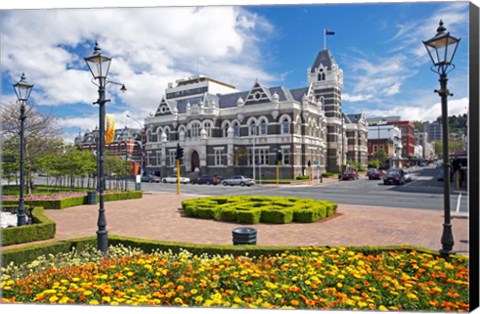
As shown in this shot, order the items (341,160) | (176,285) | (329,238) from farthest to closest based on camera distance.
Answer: (341,160) → (329,238) → (176,285)

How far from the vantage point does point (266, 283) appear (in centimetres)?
565

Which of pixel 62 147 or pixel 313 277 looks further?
pixel 62 147

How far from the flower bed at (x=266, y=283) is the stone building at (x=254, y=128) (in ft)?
100

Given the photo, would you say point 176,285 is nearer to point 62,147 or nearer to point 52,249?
point 52,249

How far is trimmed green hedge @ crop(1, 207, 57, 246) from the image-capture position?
31.2 ft

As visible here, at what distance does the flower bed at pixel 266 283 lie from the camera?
551 cm

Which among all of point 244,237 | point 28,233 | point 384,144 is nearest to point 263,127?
point 384,144


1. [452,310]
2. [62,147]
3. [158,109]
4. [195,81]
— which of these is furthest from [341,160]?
[452,310]

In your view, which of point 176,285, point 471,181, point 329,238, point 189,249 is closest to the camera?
point 176,285

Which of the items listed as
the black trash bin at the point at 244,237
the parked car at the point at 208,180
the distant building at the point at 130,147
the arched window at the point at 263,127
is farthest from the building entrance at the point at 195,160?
the black trash bin at the point at 244,237

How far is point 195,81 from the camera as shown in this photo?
5022cm

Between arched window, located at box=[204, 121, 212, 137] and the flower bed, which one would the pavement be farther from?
arched window, located at box=[204, 121, 212, 137]

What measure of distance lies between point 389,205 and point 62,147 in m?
22.8

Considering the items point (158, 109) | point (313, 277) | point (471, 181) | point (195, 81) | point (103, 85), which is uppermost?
point (195, 81)
